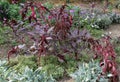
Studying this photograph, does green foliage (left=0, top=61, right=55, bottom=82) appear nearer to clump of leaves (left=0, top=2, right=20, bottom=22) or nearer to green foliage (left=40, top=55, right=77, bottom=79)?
green foliage (left=40, top=55, right=77, bottom=79)

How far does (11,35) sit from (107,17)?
87.9 inches

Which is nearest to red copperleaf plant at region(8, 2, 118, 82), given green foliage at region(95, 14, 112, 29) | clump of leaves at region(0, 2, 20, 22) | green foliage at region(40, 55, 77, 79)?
green foliage at region(40, 55, 77, 79)

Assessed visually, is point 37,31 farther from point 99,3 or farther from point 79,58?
point 99,3

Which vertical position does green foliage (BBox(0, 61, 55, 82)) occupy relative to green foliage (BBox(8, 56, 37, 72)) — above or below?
above

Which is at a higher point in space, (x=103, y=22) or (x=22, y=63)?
(x=103, y=22)

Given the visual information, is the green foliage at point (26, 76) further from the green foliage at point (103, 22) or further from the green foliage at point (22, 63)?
the green foliage at point (103, 22)

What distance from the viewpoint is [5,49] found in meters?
5.87

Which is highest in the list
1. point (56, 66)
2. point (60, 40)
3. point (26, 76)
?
point (60, 40)

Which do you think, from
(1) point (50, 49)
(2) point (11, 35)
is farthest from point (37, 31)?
(2) point (11, 35)

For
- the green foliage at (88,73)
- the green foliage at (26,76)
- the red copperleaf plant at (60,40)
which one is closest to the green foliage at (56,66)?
the red copperleaf plant at (60,40)

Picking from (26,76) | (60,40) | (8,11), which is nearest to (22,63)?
(60,40)

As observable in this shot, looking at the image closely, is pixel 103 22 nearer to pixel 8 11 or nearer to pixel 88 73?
pixel 8 11

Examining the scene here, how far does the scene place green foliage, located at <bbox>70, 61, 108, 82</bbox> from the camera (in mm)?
4605

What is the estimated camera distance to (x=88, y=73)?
464 cm
